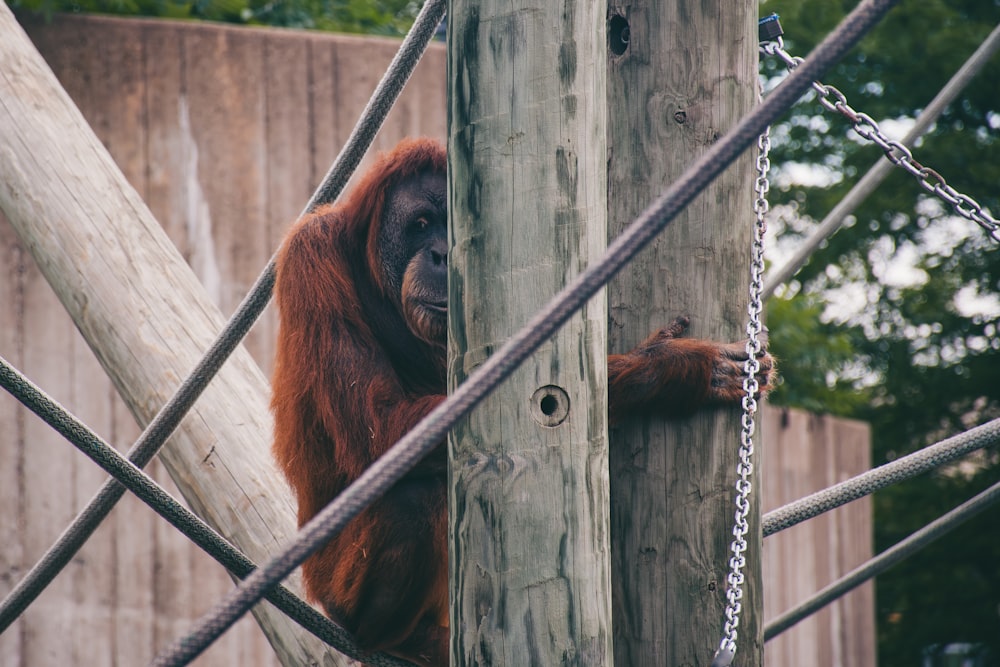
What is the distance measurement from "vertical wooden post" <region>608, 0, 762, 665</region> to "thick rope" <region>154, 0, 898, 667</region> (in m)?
0.67

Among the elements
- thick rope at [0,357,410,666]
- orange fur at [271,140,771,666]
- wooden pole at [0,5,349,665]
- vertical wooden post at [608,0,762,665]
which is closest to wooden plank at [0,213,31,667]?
wooden pole at [0,5,349,665]

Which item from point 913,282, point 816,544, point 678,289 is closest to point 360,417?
point 678,289

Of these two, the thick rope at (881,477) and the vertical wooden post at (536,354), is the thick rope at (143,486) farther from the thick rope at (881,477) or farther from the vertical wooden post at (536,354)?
the thick rope at (881,477)

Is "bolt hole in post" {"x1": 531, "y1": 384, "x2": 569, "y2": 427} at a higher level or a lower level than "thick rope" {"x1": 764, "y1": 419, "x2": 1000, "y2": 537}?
higher

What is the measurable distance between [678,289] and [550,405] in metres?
0.52

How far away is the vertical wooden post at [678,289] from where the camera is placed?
7.40 feet

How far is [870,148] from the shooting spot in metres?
11.0

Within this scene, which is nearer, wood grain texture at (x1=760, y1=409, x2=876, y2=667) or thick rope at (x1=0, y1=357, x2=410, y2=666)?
thick rope at (x1=0, y1=357, x2=410, y2=666)

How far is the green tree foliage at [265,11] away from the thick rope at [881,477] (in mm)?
4695

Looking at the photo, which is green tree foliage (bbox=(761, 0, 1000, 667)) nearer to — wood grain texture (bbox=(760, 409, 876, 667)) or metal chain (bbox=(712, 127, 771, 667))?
wood grain texture (bbox=(760, 409, 876, 667))

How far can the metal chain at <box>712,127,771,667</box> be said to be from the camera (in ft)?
7.04

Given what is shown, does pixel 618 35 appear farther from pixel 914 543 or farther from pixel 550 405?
pixel 914 543

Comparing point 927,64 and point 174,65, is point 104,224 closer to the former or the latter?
point 174,65

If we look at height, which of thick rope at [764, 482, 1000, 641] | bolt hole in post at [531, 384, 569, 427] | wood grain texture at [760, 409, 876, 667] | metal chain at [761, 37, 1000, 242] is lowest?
wood grain texture at [760, 409, 876, 667]
